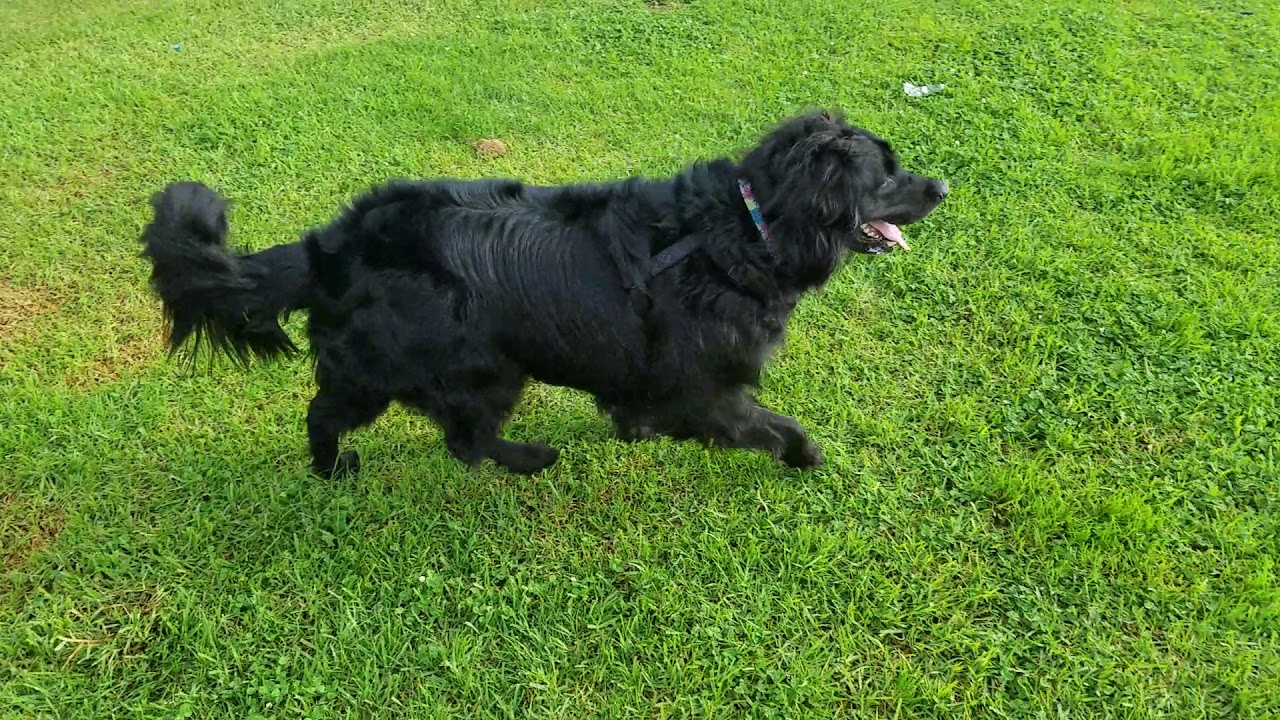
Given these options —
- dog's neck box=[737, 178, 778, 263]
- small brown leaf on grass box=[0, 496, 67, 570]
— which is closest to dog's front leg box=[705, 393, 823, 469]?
dog's neck box=[737, 178, 778, 263]

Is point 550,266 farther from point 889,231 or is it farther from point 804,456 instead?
point 804,456

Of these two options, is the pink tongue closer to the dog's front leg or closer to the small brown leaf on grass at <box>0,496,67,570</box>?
the dog's front leg

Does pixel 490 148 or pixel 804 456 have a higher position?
pixel 490 148

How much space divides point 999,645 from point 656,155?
336 centimetres

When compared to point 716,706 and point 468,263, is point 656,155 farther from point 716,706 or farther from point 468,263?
point 716,706

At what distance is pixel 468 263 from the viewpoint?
2.36 m

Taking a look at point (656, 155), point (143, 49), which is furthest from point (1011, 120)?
point (143, 49)

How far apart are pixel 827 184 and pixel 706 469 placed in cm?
132

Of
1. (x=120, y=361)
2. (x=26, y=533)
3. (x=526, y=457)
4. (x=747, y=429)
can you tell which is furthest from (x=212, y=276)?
(x=747, y=429)

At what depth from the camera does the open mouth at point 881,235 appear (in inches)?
99.0

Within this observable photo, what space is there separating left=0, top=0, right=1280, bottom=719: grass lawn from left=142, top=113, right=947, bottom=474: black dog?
0.73 metres

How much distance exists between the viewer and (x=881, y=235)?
255cm

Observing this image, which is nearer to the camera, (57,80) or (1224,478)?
(1224,478)

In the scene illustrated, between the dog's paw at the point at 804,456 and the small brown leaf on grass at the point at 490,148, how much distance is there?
2.83 meters
